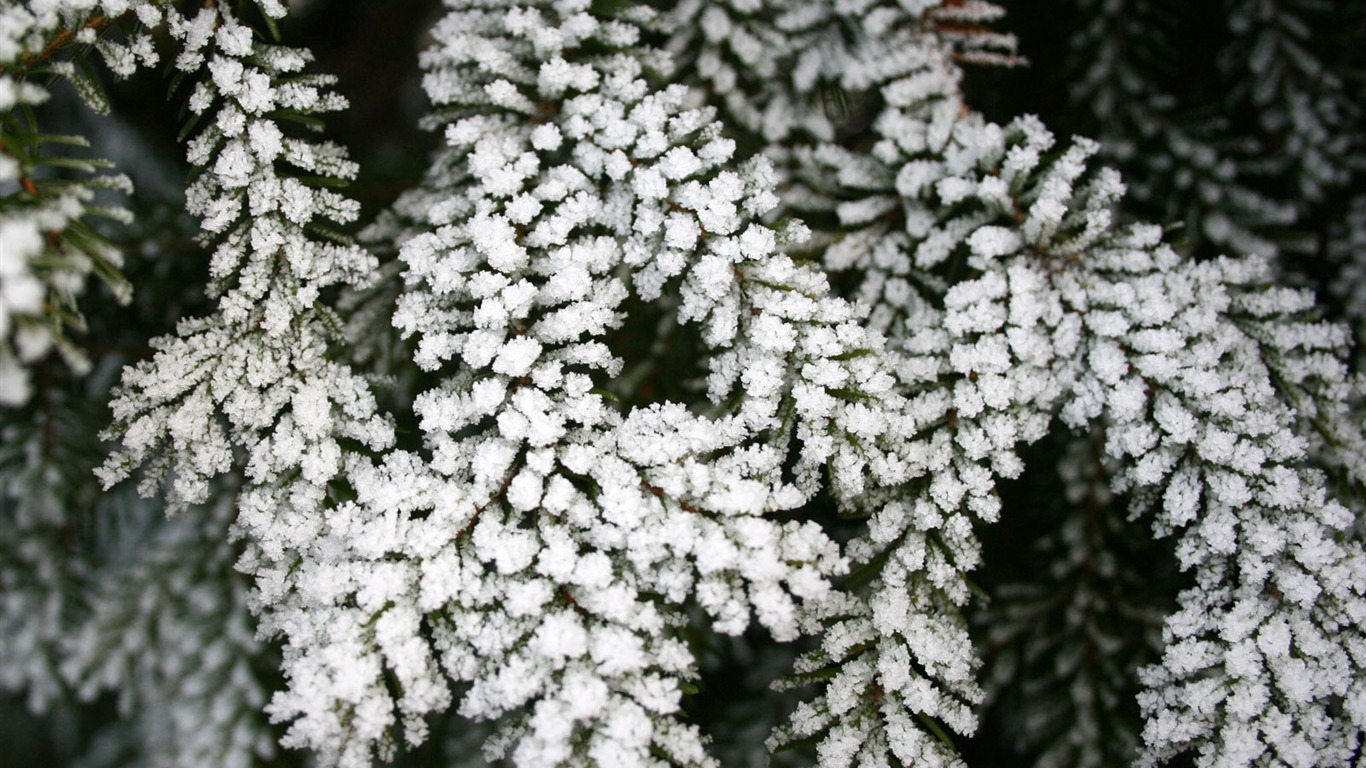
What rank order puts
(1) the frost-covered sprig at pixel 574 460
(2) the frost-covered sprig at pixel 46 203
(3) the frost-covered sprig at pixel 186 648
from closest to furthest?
(2) the frost-covered sprig at pixel 46 203 < (1) the frost-covered sprig at pixel 574 460 < (3) the frost-covered sprig at pixel 186 648

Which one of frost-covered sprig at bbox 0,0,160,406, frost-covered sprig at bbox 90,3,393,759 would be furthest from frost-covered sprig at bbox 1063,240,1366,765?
frost-covered sprig at bbox 0,0,160,406

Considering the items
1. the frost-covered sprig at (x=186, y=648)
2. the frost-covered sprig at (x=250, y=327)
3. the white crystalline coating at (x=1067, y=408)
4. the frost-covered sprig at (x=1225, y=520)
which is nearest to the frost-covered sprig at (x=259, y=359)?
the frost-covered sprig at (x=250, y=327)

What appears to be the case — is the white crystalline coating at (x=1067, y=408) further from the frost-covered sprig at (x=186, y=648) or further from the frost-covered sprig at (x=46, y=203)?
the frost-covered sprig at (x=186, y=648)

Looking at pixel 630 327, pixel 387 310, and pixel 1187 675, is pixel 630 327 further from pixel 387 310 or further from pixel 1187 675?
pixel 1187 675

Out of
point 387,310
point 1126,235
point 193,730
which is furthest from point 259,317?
point 1126,235

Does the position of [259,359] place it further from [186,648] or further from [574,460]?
[186,648]

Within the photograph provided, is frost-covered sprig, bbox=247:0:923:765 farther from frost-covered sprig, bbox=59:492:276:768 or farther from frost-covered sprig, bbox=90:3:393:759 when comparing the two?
frost-covered sprig, bbox=59:492:276:768
